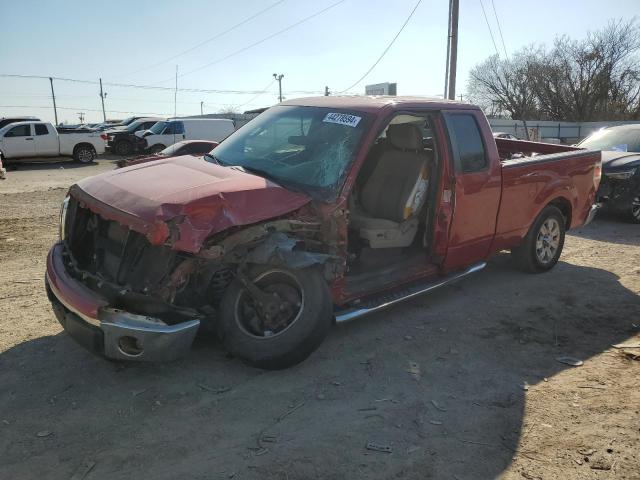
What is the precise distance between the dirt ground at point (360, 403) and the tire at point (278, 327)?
203 mm

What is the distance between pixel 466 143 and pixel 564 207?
80.8 inches

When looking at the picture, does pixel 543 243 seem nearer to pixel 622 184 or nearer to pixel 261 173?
pixel 261 173

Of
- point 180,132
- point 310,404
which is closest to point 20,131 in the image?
point 180,132

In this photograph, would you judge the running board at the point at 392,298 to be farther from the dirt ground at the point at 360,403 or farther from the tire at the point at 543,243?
the tire at the point at 543,243

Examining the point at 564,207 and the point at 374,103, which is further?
the point at 564,207

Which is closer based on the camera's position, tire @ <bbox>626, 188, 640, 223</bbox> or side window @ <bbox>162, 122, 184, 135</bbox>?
tire @ <bbox>626, 188, 640, 223</bbox>

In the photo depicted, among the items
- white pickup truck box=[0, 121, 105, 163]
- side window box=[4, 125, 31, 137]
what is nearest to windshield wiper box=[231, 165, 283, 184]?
white pickup truck box=[0, 121, 105, 163]

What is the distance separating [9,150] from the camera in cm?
2120

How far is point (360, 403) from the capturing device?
336cm

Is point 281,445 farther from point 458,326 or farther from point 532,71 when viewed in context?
point 532,71

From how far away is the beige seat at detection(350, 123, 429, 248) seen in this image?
15.3ft

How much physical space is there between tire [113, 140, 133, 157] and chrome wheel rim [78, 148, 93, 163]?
3017 millimetres

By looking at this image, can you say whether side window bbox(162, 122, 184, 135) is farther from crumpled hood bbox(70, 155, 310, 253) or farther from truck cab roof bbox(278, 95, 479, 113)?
crumpled hood bbox(70, 155, 310, 253)

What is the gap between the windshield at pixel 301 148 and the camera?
4.01 metres
